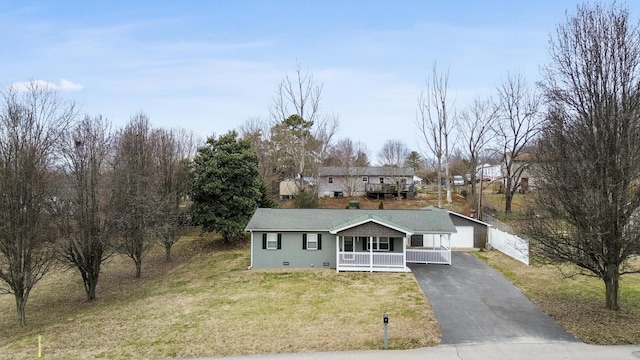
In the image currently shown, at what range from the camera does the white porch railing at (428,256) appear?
23.5 metres

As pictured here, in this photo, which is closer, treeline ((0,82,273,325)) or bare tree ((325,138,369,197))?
treeline ((0,82,273,325))

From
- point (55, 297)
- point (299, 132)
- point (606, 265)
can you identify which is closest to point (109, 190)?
point (55, 297)

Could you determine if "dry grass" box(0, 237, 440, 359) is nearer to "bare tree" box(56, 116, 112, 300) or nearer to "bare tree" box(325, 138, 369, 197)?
"bare tree" box(56, 116, 112, 300)

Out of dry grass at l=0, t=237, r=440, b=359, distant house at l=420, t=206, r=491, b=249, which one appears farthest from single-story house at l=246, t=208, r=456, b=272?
distant house at l=420, t=206, r=491, b=249

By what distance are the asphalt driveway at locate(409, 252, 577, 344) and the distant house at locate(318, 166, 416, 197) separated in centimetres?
2658

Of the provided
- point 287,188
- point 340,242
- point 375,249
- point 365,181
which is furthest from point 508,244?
point 287,188

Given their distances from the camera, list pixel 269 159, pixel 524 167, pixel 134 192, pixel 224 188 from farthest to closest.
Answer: pixel 269 159
pixel 224 188
pixel 524 167
pixel 134 192

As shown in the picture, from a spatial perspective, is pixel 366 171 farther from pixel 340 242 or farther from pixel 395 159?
pixel 340 242

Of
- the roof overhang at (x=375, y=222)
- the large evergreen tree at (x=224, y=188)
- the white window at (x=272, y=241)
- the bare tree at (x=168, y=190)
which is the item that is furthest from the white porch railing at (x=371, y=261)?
the bare tree at (x=168, y=190)

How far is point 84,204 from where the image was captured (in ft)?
60.9

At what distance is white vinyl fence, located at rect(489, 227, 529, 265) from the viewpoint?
22703 millimetres

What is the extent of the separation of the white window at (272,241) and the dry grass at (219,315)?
5.81ft

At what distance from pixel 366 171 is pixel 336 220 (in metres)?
27.3

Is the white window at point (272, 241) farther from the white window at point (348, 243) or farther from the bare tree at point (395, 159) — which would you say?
the bare tree at point (395, 159)
